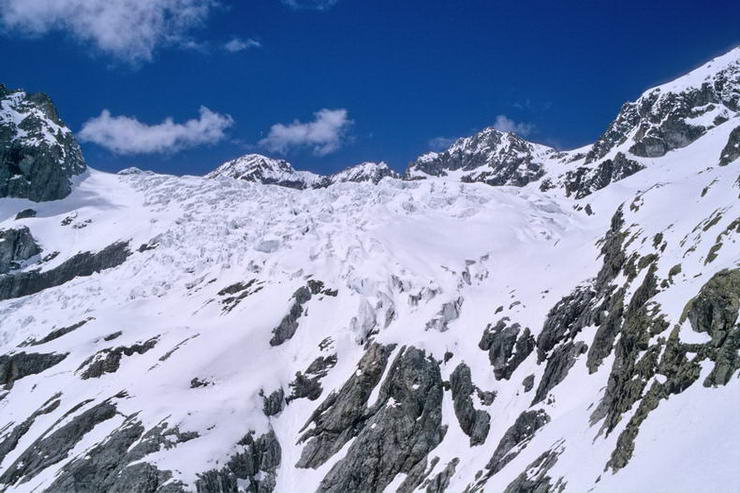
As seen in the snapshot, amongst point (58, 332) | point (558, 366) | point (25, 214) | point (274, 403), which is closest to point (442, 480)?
point (558, 366)

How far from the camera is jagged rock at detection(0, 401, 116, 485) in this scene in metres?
69.8

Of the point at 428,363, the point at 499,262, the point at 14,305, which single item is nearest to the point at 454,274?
the point at 499,262

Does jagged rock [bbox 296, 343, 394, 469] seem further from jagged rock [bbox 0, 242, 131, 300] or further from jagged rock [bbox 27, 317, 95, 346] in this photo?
jagged rock [bbox 0, 242, 131, 300]

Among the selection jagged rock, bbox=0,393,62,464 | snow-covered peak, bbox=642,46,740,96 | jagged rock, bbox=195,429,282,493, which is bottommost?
jagged rock, bbox=195,429,282,493

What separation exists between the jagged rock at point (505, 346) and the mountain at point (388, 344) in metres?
0.32

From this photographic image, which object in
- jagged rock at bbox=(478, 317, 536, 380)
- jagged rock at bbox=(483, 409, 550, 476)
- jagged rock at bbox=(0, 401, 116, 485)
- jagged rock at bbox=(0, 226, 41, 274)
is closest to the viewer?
jagged rock at bbox=(483, 409, 550, 476)

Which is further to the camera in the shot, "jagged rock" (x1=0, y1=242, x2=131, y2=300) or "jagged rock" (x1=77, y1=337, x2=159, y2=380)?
"jagged rock" (x1=0, y1=242, x2=131, y2=300)

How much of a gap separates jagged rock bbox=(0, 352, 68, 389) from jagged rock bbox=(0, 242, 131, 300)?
3142 centimetres

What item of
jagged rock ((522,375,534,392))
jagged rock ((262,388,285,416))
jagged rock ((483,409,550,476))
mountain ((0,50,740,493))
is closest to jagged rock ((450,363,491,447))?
mountain ((0,50,740,493))

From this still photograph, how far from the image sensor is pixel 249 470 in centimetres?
6719

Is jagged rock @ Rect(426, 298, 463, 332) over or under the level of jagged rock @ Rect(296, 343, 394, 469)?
over

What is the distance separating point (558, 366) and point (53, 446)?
2440 inches

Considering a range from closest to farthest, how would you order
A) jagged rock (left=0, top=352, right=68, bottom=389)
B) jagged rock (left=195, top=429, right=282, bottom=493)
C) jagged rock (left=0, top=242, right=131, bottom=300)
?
jagged rock (left=195, top=429, right=282, bottom=493) < jagged rock (left=0, top=352, right=68, bottom=389) < jagged rock (left=0, top=242, right=131, bottom=300)

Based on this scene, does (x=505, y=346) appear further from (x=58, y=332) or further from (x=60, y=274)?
(x=60, y=274)
